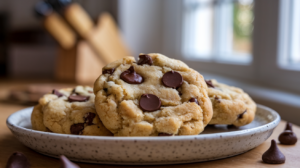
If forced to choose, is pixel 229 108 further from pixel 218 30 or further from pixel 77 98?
pixel 218 30

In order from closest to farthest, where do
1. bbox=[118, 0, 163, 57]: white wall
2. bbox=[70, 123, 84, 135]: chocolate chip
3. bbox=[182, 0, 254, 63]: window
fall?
bbox=[70, 123, 84, 135]: chocolate chip
bbox=[182, 0, 254, 63]: window
bbox=[118, 0, 163, 57]: white wall

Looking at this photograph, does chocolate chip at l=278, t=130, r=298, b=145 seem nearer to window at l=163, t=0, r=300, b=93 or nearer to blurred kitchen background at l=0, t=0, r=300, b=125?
blurred kitchen background at l=0, t=0, r=300, b=125

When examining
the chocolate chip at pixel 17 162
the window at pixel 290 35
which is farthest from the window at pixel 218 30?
the chocolate chip at pixel 17 162

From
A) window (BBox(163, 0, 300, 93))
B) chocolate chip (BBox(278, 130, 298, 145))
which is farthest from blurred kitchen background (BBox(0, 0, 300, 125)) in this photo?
chocolate chip (BBox(278, 130, 298, 145))

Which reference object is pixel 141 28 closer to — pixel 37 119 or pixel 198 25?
pixel 198 25

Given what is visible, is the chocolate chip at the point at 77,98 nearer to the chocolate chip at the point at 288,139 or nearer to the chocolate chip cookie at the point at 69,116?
the chocolate chip cookie at the point at 69,116

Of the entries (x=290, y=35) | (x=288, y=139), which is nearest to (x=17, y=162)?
(x=288, y=139)

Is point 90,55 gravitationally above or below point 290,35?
below
